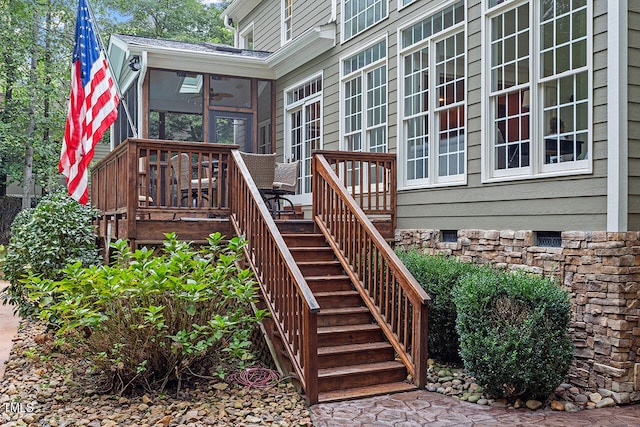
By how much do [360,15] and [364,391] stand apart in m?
5.73

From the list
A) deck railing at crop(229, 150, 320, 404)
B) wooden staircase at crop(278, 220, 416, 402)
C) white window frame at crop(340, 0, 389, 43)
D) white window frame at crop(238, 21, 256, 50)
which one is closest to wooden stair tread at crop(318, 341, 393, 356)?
wooden staircase at crop(278, 220, 416, 402)

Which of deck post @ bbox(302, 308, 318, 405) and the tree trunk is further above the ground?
the tree trunk

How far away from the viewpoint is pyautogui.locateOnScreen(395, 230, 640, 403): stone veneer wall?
443cm

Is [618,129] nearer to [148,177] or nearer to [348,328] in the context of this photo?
[348,328]

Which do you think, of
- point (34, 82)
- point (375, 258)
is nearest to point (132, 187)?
point (375, 258)

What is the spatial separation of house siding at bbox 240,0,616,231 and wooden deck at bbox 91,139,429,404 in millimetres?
707

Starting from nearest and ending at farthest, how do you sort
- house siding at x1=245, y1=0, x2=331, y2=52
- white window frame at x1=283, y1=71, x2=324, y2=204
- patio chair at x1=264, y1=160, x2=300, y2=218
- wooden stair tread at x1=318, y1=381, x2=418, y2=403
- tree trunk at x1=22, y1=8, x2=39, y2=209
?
wooden stair tread at x1=318, y1=381, x2=418, y2=403, patio chair at x1=264, y1=160, x2=300, y2=218, white window frame at x1=283, y1=71, x2=324, y2=204, house siding at x1=245, y1=0, x2=331, y2=52, tree trunk at x1=22, y1=8, x2=39, y2=209

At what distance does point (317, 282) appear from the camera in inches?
225

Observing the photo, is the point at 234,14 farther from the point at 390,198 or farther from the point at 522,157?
the point at 522,157

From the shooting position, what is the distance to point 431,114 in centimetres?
671

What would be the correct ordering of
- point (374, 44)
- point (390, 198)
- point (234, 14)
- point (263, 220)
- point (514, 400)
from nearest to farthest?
point (514, 400)
point (263, 220)
point (390, 198)
point (374, 44)
point (234, 14)

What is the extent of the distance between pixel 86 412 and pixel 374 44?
232 inches

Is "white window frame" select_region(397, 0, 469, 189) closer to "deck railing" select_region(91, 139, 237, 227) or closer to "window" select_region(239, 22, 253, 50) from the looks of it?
"deck railing" select_region(91, 139, 237, 227)

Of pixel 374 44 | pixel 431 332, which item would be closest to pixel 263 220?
pixel 431 332
